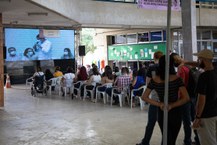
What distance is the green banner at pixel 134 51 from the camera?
20.4 meters

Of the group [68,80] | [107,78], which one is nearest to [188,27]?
[107,78]

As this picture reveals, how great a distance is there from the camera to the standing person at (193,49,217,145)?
4.20 metres

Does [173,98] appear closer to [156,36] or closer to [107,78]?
[107,78]

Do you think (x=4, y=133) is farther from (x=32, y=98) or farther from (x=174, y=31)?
(x=174, y=31)

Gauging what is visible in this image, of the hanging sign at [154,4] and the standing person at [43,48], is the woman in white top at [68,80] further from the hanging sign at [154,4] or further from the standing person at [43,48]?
the standing person at [43,48]

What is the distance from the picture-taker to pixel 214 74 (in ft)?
14.0

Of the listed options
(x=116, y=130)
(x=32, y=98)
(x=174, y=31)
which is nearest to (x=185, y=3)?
(x=116, y=130)

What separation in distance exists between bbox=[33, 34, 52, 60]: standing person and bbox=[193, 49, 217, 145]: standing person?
17275 mm

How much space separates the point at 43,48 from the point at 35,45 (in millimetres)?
510

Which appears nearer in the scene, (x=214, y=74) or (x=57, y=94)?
(x=214, y=74)

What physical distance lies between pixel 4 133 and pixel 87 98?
6.15m

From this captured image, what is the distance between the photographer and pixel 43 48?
68.7 feet

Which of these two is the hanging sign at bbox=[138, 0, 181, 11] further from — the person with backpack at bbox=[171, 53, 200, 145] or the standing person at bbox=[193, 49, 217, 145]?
the standing person at bbox=[193, 49, 217, 145]

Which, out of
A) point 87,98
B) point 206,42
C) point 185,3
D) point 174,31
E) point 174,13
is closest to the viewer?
point 185,3
